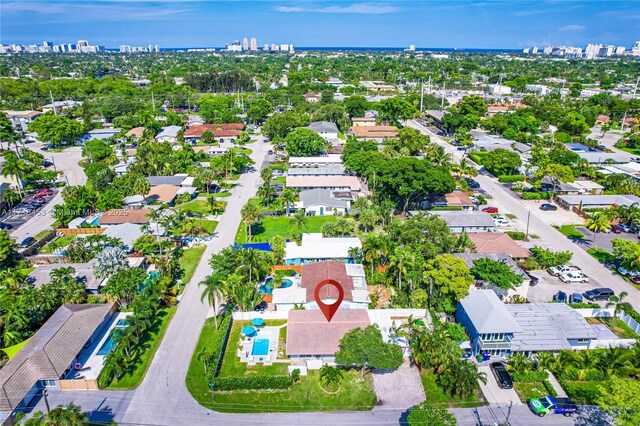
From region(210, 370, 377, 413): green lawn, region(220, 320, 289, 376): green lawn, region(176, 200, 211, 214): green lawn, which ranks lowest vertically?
region(210, 370, 377, 413): green lawn

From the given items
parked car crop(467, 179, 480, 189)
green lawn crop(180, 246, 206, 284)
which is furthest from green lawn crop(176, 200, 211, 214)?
parked car crop(467, 179, 480, 189)

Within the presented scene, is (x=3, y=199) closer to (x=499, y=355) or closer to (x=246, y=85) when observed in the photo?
(x=499, y=355)

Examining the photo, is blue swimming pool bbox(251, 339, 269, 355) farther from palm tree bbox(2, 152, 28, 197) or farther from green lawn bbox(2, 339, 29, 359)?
palm tree bbox(2, 152, 28, 197)

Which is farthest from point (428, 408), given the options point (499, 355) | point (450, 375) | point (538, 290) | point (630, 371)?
point (538, 290)

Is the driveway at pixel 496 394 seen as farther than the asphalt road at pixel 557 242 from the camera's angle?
No

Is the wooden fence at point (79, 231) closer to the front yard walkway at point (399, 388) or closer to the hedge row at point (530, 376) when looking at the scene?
the front yard walkway at point (399, 388)

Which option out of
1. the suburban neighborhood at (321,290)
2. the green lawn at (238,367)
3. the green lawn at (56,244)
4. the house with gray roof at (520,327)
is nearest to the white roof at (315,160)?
the suburban neighborhood at (321,290)
